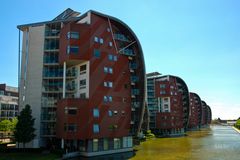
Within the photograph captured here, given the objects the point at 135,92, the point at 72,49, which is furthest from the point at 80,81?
the point at 135,92

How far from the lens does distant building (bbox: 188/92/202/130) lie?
174m

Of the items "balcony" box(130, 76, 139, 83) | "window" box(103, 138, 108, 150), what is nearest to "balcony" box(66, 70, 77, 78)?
"window" box(103, 138, 108, 150)

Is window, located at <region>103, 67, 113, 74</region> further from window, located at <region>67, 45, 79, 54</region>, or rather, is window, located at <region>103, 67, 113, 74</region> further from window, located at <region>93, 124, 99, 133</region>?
window, located at <region>93, 124, 99, 133</region>

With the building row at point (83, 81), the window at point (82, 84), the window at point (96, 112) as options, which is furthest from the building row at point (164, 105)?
the window at point (96, 112)

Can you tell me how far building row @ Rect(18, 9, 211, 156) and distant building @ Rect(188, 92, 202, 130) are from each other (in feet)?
378

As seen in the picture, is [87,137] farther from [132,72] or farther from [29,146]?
[132,72]

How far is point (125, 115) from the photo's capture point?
58.1 metres

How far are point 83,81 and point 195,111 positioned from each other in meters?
147

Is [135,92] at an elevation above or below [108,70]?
below

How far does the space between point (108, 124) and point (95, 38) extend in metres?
18.2

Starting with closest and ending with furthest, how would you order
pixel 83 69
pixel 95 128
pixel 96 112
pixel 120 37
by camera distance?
pixel 95 128
pixel 96 112
pixel 83 69
pixel 120 37

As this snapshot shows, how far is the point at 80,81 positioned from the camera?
5522 cm

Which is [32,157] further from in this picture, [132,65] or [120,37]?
Answer: [132,65]

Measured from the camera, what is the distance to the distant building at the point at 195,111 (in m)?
174
